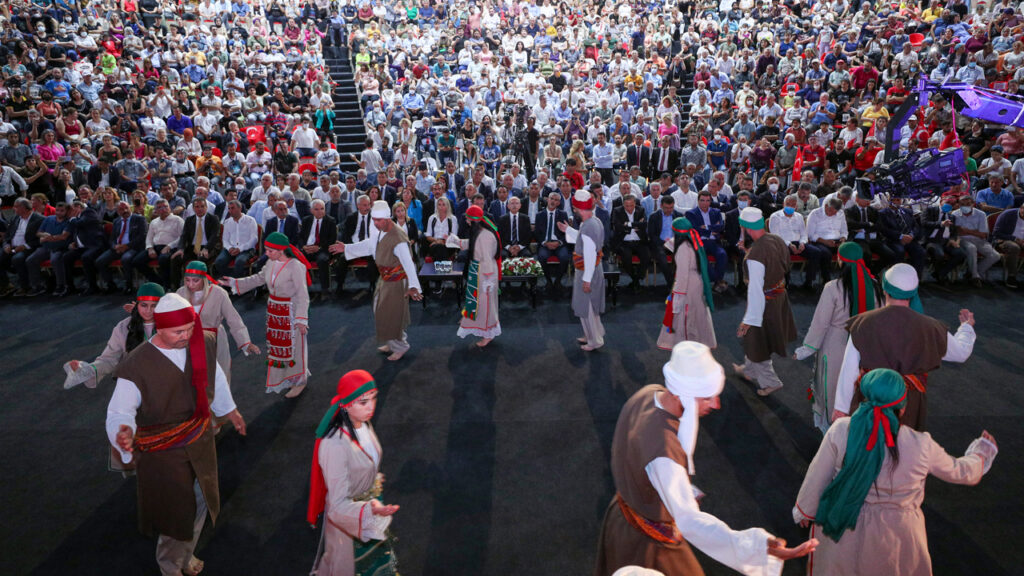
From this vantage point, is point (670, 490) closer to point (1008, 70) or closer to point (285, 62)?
point (1008, 70)

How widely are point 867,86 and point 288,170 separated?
1294cm

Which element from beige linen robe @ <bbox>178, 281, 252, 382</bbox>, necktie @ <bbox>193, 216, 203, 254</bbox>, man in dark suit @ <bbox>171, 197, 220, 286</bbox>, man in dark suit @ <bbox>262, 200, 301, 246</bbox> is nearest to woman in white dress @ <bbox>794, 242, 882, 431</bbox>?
beige linen robe @ <bbox>178, 281, 252, 382</bbox>

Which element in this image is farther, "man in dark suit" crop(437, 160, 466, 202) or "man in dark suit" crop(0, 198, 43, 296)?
"man in dark suit" crop(437, 160, 466, 202)

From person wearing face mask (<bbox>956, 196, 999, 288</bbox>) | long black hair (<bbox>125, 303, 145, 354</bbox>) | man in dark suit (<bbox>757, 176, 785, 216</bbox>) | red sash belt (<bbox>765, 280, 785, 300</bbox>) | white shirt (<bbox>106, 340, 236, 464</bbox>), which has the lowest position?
person wearing face mask (<bbox>956, 196, 999, 288</bbox>)

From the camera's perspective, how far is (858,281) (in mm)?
4621

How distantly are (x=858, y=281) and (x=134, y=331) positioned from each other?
523 centimetres

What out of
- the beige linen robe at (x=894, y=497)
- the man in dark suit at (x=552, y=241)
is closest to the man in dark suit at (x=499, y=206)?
the man in dark suit at (x=552, y=241)

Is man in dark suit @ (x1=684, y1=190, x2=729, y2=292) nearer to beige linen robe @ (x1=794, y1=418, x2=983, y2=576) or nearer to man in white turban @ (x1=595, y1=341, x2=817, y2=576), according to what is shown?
beige linen robe @ (x1=794, y1=418, x2=983, y2=576)

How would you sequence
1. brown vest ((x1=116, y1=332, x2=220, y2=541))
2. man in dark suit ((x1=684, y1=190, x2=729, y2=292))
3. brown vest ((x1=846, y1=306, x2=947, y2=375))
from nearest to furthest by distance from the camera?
1. brown vest ((x1=116, y1=332, x2=220, y2=541))
2. brown vest ((x1=846, y1=306, x2=947, y2=375))
3. man in dark suit ((x1=684, y1=190, x2=729, y2=292))

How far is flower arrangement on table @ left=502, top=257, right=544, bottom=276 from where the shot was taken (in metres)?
8.67

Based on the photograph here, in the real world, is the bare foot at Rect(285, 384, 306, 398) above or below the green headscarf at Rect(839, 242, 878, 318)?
below

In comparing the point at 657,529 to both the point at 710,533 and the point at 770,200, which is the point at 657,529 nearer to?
the point at 710,533

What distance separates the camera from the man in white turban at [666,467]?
2361 mm

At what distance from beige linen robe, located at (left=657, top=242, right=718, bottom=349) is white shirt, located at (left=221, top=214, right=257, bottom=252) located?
6724 millimetres
